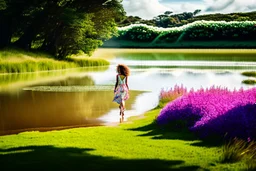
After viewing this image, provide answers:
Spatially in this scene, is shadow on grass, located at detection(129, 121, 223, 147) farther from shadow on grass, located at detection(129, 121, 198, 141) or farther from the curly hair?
the curly hair

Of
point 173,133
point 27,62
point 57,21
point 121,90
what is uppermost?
point 57,21

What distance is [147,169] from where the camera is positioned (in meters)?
9.03

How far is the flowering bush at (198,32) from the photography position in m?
105

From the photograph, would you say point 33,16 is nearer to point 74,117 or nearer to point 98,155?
point 74,117

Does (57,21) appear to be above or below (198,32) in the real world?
below

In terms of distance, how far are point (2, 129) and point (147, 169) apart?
838 cm

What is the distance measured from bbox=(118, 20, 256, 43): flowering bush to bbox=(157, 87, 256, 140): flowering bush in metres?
90.7

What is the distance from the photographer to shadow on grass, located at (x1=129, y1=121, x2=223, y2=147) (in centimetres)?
1125

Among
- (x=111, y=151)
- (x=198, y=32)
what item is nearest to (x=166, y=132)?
(x=111, y=151)

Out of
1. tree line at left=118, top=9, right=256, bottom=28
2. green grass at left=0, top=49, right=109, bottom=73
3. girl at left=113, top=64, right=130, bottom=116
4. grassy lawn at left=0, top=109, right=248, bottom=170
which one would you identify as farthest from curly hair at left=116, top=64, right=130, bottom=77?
tree line at left=118, top=9, right=256, bottom=28

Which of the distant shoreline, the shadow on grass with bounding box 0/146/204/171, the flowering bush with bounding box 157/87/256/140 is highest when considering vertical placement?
the distant shoreline

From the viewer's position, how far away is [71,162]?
31.7 ft

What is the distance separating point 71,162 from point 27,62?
36.6 m

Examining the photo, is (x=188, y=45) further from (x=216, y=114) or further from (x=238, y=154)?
(x=238, y=154)
